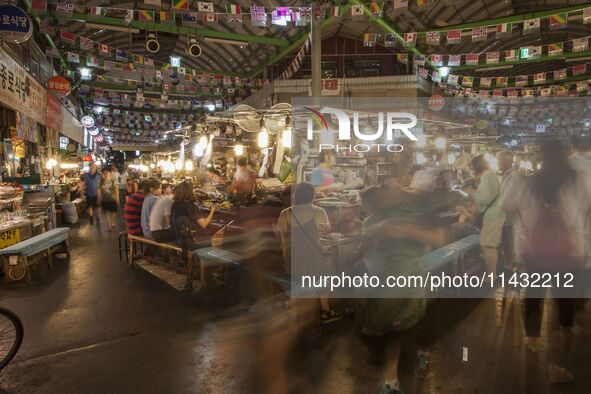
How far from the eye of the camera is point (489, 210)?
5828 millimetres

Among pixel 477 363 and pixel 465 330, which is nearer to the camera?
pixel 477 363

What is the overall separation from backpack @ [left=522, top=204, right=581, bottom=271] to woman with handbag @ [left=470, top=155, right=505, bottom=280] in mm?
1959

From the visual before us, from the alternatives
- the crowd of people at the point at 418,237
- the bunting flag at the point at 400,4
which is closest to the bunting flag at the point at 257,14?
the bunting flag at the point at 400,4

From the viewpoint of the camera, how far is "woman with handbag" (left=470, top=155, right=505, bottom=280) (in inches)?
230

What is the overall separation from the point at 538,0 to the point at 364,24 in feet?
24.8

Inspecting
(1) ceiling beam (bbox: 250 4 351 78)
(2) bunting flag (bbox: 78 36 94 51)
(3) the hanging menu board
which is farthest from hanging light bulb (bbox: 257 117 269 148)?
(2) bunting flag (bbox: 78 36 94 51)

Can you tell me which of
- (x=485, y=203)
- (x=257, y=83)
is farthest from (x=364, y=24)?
(x=485, y=203)

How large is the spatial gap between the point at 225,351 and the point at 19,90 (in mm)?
9153

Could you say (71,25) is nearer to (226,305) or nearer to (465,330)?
(226,305)

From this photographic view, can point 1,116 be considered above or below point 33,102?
below

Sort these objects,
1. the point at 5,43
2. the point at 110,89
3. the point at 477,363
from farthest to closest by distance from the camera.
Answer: the point at 110,89 < the point at 5,43 < the point at 477,363

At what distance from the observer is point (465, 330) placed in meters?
4.89

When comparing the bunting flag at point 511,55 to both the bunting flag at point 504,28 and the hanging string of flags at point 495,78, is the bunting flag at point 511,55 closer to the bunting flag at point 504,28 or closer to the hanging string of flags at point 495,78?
the bunting flag at point 504,28

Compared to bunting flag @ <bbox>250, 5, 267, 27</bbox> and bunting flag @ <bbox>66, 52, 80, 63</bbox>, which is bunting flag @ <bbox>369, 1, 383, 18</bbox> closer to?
bunting flag @ <bbox>250, 5, 267, 27</bbox>
